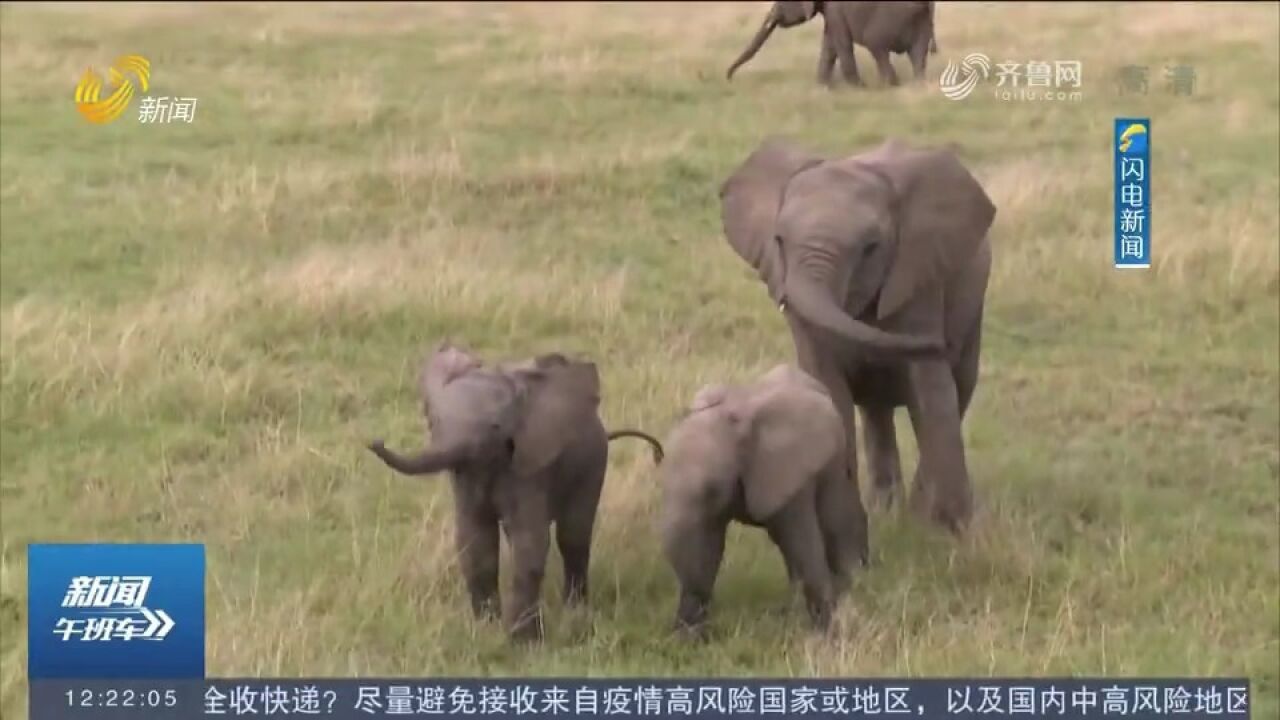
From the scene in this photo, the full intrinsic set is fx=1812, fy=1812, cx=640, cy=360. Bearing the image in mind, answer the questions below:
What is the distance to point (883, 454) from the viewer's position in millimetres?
6625

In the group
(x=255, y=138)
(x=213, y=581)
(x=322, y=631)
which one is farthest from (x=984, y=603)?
(x=255, y=138)

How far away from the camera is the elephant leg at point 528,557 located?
16.6 feet

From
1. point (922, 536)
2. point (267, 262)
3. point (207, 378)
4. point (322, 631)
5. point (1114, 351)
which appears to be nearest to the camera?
point (322, 631)

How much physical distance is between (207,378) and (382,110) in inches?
199

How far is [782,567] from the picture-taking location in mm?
5789

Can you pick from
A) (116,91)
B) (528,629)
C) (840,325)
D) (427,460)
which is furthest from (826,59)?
(427,460)

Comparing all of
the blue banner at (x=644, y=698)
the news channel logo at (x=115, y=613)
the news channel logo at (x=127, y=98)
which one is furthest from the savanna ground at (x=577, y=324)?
the news channel logo at (x=127, y=98)

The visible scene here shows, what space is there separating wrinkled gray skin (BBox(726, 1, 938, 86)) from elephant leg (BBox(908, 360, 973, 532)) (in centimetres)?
884

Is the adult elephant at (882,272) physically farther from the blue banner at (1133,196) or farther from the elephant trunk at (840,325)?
the blue banner at (1133,196)

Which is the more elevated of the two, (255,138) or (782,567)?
(255,138)

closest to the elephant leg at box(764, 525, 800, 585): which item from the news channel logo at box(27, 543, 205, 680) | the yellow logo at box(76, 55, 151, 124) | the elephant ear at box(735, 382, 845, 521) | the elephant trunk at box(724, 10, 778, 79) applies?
the elephant ear at box(735, 382, 845, 521)

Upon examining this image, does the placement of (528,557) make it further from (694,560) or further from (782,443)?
(782,443)

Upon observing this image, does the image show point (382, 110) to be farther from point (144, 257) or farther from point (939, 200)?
point (939, 200)

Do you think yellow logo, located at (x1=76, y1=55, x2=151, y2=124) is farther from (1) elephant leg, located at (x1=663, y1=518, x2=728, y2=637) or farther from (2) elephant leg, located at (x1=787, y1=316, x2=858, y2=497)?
(1) elephant leg, located at (x1=663, y1=518, x2=728, y2=637)
